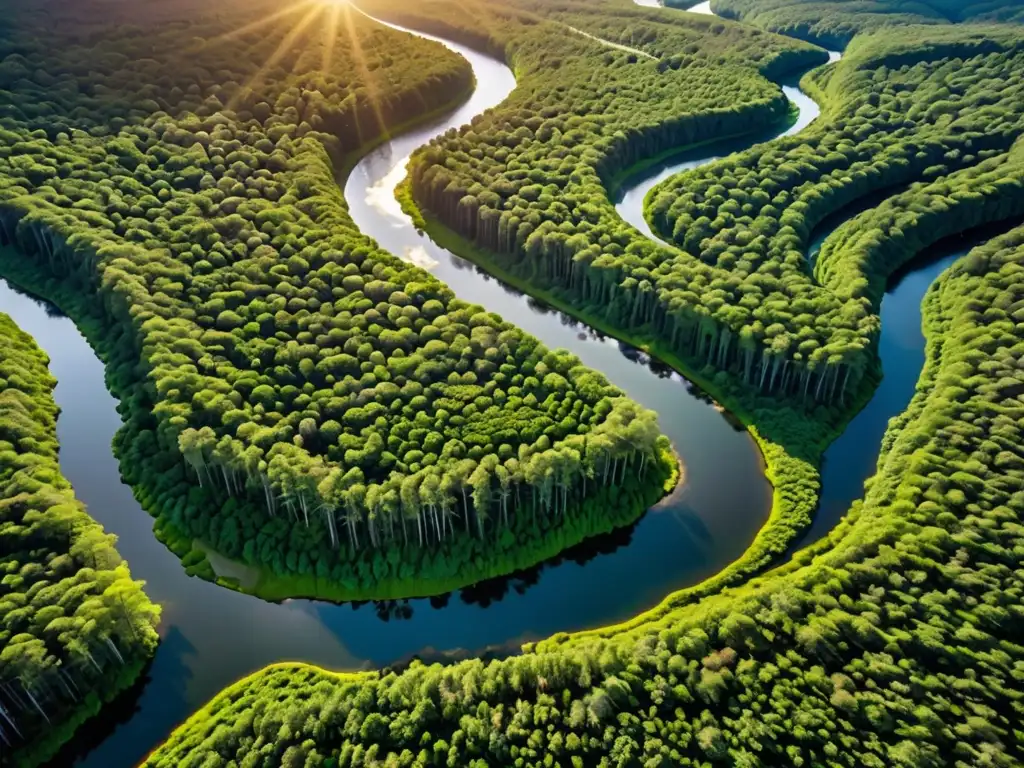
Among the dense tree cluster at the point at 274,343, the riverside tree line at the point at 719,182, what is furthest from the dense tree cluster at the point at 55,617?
the riverside tree line at the point at 719,182

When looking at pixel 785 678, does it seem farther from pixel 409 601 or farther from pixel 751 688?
pixel 409 601

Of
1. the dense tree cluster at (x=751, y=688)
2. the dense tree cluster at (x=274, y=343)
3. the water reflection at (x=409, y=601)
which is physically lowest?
the dense tree cluster at (x=751, y=688)

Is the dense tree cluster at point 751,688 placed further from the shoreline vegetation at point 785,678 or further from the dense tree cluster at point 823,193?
the dense tree cluster at point 823,193

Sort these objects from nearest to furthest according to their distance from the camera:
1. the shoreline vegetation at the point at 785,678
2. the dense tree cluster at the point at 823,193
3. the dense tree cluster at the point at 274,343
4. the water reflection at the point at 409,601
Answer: the shoreline vegetation at the point at 785,678
the water reflection at the point at 409,601
the dense tree cluster at the point at 274,343
the dense tree cluster at the point at 823,193

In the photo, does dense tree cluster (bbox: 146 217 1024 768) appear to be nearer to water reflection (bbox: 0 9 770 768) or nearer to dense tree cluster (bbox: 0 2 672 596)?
water reflection (bbox: 0 9 770 768)

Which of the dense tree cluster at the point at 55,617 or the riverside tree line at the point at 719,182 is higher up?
the riverside tree line at the point at 719,182

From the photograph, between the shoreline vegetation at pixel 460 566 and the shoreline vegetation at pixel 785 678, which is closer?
the shoreline vegetation at pixel 785 678

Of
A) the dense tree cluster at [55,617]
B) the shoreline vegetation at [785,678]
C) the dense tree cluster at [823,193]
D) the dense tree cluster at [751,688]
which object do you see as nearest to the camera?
the dense tree cluster at [751,688]

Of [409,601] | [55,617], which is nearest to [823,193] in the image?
[409,601]
